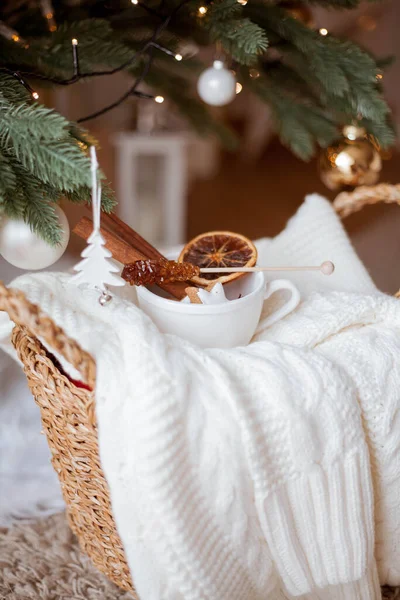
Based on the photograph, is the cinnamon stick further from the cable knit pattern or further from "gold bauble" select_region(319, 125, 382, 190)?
"gold bauble" select_region(319, 125, 382, 190)

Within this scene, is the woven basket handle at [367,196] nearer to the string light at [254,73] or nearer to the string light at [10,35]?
the string light at [254,73]

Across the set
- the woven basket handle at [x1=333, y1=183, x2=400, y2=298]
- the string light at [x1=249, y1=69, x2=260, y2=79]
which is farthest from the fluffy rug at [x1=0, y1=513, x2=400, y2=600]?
the string light at [x1=249, y1=69, x2=260, y2=79]

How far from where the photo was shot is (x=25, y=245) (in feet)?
2.21

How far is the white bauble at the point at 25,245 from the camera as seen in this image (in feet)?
2.20

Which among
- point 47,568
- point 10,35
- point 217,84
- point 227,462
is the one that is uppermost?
point 10,35

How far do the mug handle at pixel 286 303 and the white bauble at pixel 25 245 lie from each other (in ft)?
0.91

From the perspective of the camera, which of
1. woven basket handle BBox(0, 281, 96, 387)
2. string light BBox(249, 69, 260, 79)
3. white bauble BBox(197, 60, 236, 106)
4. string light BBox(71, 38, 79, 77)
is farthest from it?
string light BBox(249, 69, 260, 79)

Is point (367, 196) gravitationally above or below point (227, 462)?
above

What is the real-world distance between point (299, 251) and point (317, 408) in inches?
14.4

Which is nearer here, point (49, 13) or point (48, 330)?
point (48, 330)

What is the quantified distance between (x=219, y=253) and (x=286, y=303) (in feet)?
0.37

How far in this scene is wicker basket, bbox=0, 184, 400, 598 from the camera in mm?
540

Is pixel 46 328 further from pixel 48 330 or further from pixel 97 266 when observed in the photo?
pixel 97 266

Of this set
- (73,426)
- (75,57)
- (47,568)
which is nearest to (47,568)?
(47,568)
